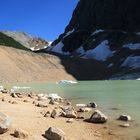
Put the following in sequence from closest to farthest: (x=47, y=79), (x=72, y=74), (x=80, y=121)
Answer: (x=80, y=121) < (x=47, y=79) < (x=72, y=74)

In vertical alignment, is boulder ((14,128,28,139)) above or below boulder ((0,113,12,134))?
below

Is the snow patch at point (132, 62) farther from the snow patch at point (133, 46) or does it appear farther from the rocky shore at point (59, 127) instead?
the rocky shore at point (59, 127)

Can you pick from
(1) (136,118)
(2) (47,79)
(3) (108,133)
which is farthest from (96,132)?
(2) (47,79)

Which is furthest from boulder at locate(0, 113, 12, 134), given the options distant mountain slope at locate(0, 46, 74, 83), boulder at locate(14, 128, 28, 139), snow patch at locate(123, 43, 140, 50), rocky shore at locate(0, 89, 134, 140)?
snow patch at locate(123, 43, 140, 50)

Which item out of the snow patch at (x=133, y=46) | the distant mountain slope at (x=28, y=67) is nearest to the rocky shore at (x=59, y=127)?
the distant mountain slope at (x=28, y=67)

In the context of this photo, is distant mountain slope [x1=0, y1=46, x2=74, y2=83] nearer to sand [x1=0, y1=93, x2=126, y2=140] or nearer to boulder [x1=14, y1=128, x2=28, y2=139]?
sand [x1=0, y1=93, x2=126, y2=140]

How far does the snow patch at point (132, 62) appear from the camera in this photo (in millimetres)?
164400

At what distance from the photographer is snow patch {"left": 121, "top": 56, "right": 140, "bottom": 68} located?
539 ft

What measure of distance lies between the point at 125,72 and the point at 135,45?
43.2m

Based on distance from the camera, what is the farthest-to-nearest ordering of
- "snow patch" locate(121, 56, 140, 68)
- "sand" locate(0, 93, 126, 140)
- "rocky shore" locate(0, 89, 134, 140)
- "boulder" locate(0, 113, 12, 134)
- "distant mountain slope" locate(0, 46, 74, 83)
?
"snow patch" locate(121, 56, 140, 68)
"distant mountain slope" locate(0, 46, 74, 83)
"sand" locate(0, 93, 126, 140)
"rocky shore" locate(0, 89, 134, 140)
"boulder" locate(0, 113, 12, 134)

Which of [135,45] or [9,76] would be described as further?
[135,45]

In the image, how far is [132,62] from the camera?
168 m

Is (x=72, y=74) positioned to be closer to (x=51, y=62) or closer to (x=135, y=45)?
(x=51, y=62)

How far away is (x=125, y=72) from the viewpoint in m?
151
